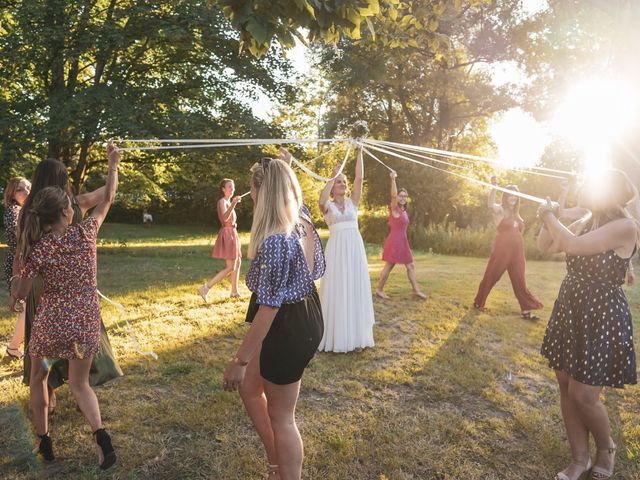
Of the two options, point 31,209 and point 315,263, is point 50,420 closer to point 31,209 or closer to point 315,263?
point 31,209

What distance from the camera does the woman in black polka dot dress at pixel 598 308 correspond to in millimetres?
2840

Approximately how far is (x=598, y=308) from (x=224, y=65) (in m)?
12.0

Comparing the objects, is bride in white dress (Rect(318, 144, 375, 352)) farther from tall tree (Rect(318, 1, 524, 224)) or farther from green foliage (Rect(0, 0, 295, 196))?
tall tree (Rect(318, 1, 524, 224))

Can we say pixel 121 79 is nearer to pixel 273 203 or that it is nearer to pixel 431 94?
pixel 273 203

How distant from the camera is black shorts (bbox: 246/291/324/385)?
2.46 metres

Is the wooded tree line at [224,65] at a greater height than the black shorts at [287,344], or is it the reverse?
the wooded tree line at [224,65]

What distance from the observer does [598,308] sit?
295 cm

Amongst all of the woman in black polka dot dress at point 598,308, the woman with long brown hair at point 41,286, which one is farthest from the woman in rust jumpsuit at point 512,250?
the woman with long brown hair at point 41,286

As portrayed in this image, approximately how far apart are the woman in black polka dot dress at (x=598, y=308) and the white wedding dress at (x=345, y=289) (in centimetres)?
252

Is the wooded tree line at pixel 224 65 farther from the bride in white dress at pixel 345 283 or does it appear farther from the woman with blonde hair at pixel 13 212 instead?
the woman with blonde hair at pixel 13 212

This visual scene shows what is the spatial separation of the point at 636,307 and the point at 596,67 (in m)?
12.1

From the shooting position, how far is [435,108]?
25.5 metres

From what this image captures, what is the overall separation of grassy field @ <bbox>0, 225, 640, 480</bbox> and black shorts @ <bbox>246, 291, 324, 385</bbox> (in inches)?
40.5

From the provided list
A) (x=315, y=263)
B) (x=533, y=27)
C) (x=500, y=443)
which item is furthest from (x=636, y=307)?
(x=533, y=27)
